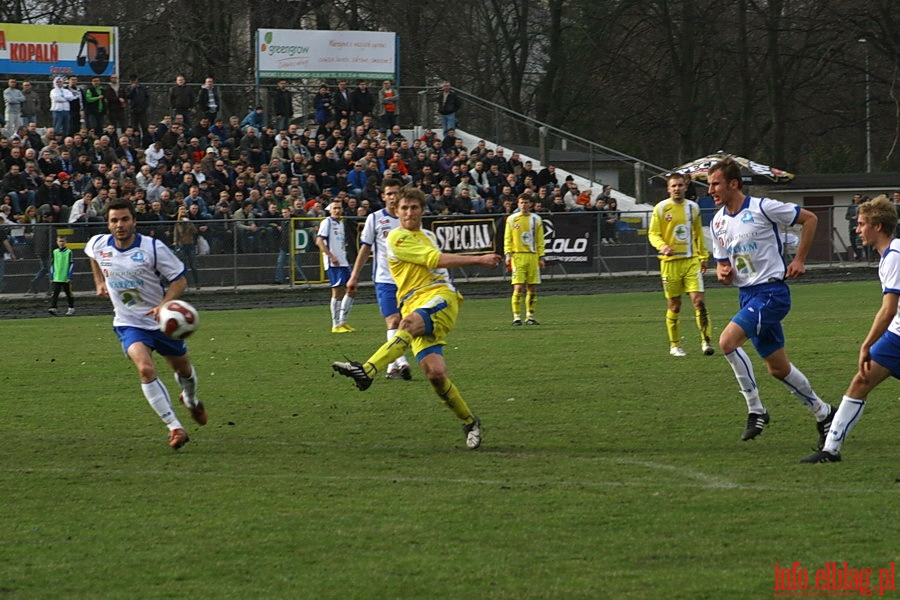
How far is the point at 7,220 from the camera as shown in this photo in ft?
89.1

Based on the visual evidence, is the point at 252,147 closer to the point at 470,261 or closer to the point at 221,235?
the point at 221,235

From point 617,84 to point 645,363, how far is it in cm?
3866

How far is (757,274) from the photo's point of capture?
9.28 metres

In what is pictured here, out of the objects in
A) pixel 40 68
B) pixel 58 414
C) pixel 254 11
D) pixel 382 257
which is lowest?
pixel 58 414

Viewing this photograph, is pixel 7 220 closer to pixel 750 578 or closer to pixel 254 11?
pixel 254 11

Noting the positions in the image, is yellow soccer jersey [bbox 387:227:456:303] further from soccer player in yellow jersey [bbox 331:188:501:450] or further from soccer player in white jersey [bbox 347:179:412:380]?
soccer player in white jersey [bbox 347:179:412:380]

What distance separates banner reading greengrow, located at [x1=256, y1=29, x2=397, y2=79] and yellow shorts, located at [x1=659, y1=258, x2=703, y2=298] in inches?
927

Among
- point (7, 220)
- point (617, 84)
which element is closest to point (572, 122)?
point (617, 84)

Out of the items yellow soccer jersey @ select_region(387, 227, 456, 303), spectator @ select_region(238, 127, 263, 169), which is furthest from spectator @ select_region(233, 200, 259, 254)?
yellow soccer jersey @ select_region(387, 227, 456, 303)

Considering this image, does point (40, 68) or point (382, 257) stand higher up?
point (40, 68)

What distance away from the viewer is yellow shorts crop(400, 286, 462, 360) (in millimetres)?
8977

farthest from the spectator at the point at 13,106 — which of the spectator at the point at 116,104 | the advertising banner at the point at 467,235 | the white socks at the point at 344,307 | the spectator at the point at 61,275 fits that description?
the white socks at the point at 344,307

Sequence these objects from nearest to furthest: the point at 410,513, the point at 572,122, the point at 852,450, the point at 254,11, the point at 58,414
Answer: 1. the point at 410,513
2. the point at 852,450
3. the point at 58,414
4. the point at 254,11
5. the point at 572,122

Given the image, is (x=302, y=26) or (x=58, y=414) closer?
(x=58, y=414)
